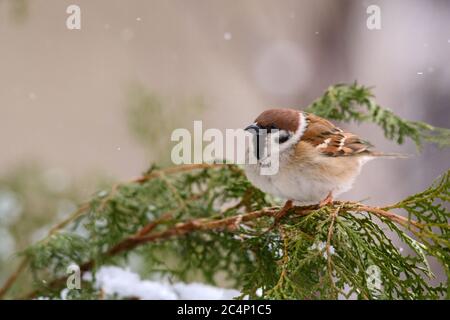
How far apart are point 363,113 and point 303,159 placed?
0.70 ft

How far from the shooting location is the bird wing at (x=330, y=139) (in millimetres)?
1214

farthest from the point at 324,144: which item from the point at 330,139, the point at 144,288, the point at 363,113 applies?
the point at 144,288

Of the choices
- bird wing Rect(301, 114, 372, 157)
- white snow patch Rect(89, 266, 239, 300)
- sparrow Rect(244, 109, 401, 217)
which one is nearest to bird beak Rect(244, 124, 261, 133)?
sparrow Rect(244, 109, 401, 217)

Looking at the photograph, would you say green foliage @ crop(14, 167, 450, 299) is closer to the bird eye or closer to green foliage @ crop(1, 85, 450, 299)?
green foliage @ crop(1, 85, 450, 299)

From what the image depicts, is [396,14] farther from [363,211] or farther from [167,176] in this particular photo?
[363,211]

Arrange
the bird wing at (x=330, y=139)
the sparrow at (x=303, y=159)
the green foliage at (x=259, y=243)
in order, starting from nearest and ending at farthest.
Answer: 1. the green foliage at (x=259, y=243)
2. the sparrow at (x=303, y=159)
3. the bird wing at (x=330, y=139)

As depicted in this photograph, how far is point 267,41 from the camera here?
12.7 ft

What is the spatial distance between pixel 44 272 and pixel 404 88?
242 cm

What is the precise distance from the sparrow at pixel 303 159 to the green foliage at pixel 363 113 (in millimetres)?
53

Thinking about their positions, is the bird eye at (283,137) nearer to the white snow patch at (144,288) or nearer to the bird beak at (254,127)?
the bird beak at (254,127)

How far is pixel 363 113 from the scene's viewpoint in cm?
129

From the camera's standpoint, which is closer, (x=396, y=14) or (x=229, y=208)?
(x=229, y=208)

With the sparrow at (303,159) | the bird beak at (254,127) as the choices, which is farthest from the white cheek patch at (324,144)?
the bird beak at (254,127)
